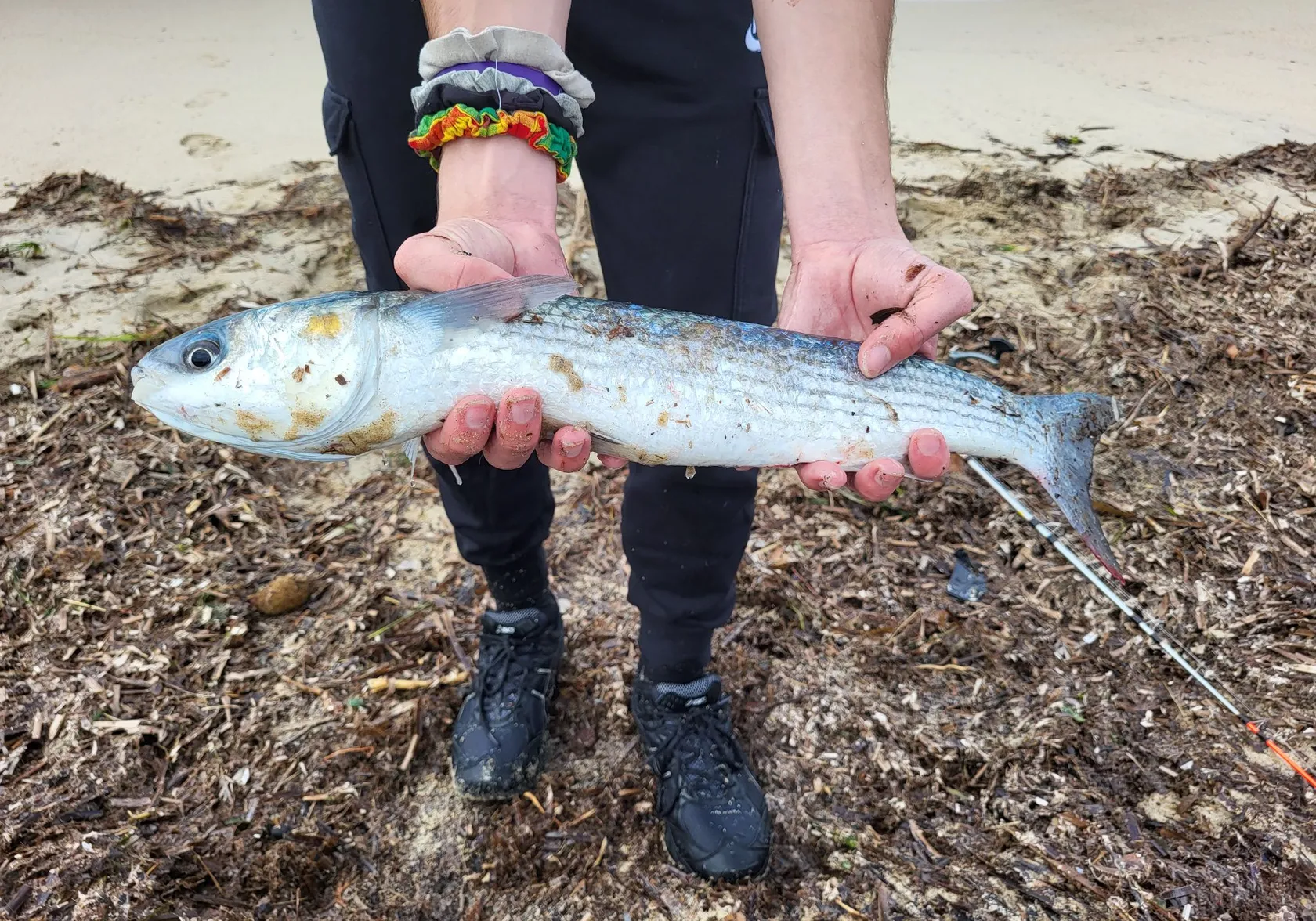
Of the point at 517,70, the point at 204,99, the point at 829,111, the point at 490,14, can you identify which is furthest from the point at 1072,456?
the point at 204,99

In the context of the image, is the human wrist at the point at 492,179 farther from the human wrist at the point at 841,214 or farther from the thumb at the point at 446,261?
the human wrist at the point at 841,214

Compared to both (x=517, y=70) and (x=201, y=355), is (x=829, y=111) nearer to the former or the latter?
(x=517, y=70)

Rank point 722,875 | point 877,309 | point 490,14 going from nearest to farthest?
point 490,14 < point 877,309 < point 722,875

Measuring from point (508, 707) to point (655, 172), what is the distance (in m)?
2.09

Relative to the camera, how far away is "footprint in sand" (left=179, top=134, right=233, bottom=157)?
6.84 metres

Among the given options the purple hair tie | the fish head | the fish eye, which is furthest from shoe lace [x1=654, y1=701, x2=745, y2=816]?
the purple hair tie

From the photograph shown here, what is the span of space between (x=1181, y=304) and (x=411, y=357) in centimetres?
521

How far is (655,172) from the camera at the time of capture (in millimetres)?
2633

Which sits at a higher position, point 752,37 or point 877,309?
point 752,37

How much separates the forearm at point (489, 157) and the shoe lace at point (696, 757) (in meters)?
1.99

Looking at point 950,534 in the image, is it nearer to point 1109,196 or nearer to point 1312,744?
point 1312,744

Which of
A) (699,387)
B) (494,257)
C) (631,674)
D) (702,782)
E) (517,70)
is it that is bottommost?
(631,674)

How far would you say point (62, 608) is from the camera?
3.52m

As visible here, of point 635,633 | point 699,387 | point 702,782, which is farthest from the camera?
point 635,633
